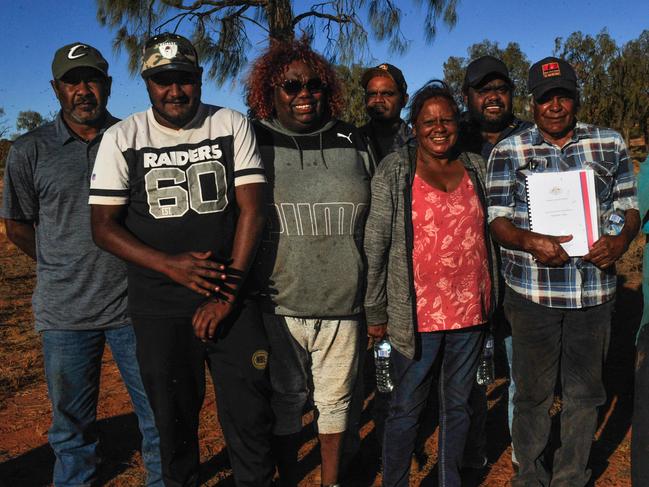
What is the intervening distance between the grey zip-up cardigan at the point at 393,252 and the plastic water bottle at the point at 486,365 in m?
0.37

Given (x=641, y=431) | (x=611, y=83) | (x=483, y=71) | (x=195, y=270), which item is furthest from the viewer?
(x=611, y=83)

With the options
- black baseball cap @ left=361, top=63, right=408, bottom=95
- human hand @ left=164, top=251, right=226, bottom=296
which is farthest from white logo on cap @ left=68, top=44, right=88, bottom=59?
black baseball cap @ left=361, top=63, right=408, bottom=95

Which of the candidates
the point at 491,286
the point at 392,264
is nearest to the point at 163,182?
the point at 392,264

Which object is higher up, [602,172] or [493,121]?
[493,121]

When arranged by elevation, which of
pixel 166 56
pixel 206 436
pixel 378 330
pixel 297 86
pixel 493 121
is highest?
pixel 166 56

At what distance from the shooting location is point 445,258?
274cm

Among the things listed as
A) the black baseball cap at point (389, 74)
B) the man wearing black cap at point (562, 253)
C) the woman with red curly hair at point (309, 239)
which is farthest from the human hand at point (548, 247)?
the black baseball cap at point (389, 74)

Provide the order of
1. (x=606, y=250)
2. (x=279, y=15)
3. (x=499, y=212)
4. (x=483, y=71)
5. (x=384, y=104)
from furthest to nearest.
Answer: (x=279, y=15) → (x=384, y=104) → (x=483, y=71) → (x=499, y=212) → (x=606, y=250)

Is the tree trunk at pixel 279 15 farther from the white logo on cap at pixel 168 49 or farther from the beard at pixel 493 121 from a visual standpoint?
the white logo on cap at pixel 168 49

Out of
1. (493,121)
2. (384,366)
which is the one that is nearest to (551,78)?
(493,121)

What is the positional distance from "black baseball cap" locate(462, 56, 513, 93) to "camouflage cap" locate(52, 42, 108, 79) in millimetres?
1948

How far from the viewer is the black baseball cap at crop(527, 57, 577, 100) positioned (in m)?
2.79

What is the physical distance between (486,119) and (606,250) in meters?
1.14

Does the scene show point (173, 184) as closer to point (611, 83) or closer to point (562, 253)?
point (562, 253)
